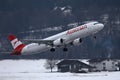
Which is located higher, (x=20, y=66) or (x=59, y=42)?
(x=59, y=42)

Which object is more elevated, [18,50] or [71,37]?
[71,37]

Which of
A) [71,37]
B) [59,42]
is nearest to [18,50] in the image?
[59,42]

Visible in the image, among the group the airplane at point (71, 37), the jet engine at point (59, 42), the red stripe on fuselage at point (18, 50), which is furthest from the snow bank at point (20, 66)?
the jet engine at point (59, 42)

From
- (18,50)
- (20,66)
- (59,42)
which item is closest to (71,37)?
(59,42)

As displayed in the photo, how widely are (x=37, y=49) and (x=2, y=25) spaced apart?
9683 cm

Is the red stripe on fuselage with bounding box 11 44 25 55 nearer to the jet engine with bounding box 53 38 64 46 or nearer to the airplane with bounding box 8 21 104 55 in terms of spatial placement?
the airplane with bounding box 8 21 104 55

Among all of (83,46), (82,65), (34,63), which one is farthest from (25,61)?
(83,46)

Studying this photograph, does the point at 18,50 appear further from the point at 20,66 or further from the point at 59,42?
the point at 20,66

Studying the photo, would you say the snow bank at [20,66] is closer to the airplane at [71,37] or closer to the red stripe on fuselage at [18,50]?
the red stripe on fuselage at [18,50]

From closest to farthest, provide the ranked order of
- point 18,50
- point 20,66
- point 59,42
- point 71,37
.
A: point 71,37
point 59,42
point 18,50
point 20,66

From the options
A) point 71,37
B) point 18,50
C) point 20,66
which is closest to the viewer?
point 71,37

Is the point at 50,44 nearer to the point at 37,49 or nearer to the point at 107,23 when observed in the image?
the point at 37,49

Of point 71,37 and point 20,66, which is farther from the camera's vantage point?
point 20,66

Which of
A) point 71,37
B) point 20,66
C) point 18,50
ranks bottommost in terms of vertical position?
point 20,66
